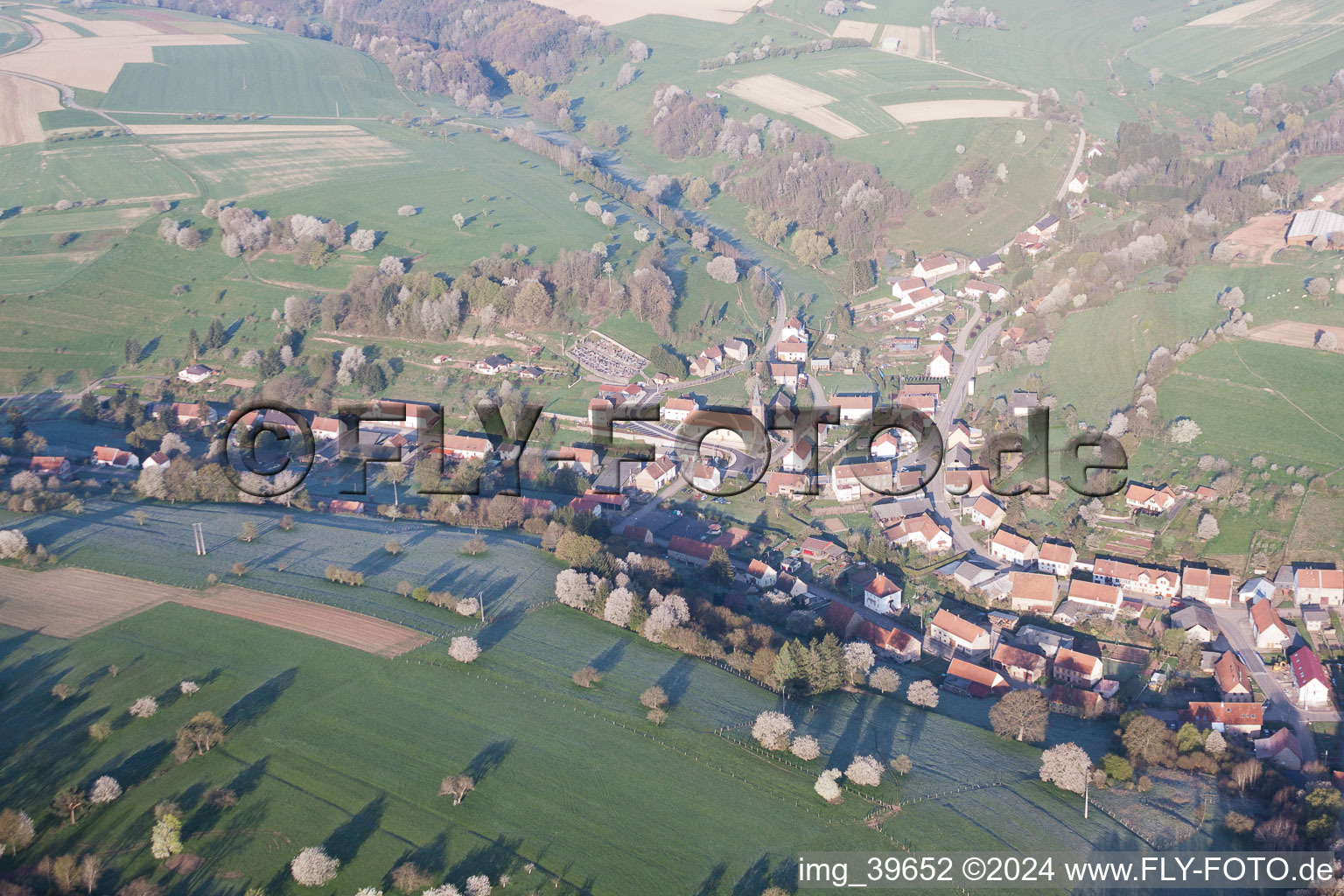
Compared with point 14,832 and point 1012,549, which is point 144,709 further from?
point 1012,549

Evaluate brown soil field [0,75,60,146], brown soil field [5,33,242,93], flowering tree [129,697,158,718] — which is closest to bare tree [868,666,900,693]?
flowering tree [129,697,158,718]

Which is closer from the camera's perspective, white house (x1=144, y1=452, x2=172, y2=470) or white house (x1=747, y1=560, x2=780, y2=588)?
white house (x1=747, y1=560, x2=780, y2=588)

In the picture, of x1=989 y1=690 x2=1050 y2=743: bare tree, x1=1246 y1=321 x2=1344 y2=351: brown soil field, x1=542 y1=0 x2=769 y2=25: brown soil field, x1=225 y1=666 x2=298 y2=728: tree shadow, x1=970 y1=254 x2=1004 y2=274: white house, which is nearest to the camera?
x1=225 y1=666 x2=298 y2=728: tree shadow

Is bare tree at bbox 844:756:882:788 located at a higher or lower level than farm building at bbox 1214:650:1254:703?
lower

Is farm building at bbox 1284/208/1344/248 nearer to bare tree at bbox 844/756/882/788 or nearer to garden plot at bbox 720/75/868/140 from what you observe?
garden plot at bbox 720/75/868/140

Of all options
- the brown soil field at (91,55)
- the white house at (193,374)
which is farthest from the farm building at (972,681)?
the brown soil field at (91,55)

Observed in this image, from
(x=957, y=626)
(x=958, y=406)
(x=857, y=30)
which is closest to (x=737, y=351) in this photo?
(x=958, y=406)

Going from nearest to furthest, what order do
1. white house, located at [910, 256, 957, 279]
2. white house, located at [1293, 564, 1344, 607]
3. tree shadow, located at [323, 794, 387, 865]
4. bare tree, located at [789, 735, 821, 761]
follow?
tree shadow, located at [323, 794, 387, 865] → bare tree, located at [789, 735, 821, 761] → white house, located at [1293, 564, 1344, 607] → white house, located at [910, 256, 957, 279]

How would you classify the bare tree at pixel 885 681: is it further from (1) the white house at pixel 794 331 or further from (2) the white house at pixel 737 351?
(1) the white house at pixel 794 331
